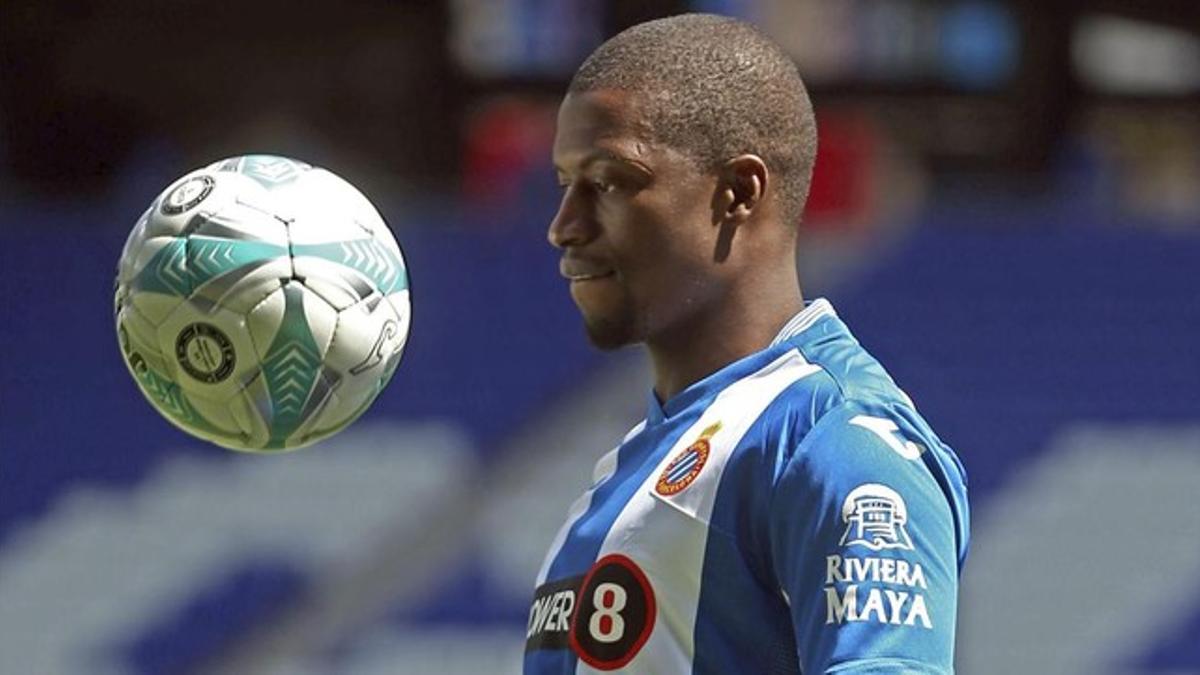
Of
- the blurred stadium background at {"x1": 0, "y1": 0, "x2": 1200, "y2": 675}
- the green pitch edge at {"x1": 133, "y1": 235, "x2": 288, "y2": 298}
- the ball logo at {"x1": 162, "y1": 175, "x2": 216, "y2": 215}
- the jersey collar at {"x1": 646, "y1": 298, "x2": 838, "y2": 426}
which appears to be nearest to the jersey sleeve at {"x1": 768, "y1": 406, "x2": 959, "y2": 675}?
the jersey collar at {"x1": 646, "y1": 298, "x2": 838, "y2": 426}

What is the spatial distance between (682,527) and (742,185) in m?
0.50

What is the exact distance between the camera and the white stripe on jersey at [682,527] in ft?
9.43

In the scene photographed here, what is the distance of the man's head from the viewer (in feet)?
10.2

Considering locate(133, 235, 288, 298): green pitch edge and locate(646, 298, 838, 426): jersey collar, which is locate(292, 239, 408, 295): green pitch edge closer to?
locate(133, 235, 288, 298): green pitch edge

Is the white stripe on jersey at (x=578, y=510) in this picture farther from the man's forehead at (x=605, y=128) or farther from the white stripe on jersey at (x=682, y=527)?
the man's forehead at (x=605, y=128)

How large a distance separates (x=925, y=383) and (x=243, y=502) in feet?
8.82

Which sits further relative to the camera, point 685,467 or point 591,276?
point 591,276

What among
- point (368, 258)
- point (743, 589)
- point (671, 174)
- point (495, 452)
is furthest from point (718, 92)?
point (495, 452)

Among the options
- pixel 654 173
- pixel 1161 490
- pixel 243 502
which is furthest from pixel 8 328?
pixel 654 173

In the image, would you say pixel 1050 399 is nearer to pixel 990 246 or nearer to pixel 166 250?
pixel 990 246

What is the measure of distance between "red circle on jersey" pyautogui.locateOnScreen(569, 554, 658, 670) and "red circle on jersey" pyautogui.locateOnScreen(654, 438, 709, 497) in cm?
11

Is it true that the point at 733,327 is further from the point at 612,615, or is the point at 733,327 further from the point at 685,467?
the point at 612,615

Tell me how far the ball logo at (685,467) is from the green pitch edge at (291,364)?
21.3 inches

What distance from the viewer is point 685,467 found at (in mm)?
2982
